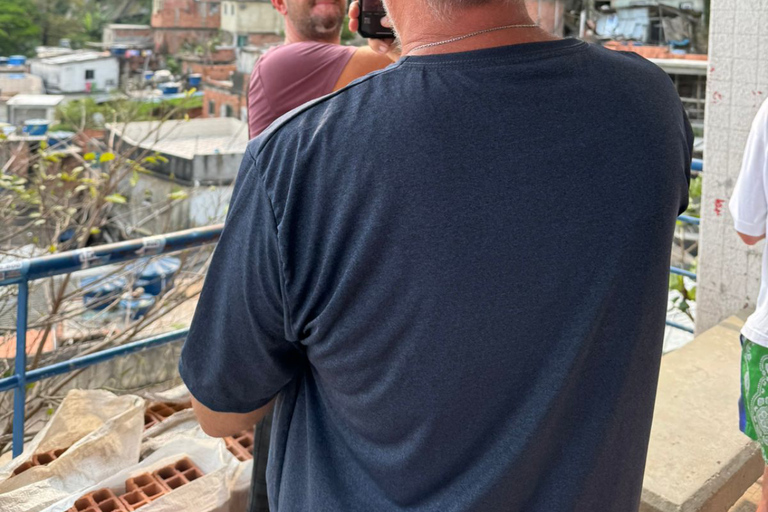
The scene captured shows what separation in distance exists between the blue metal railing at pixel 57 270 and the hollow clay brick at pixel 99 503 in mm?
453

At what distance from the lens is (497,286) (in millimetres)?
906

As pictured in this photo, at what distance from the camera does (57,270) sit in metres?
2.18

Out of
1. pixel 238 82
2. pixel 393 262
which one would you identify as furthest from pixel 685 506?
pixel 238 82

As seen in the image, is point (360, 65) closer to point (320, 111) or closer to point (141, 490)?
point (320, 111)

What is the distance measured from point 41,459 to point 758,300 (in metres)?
1.89

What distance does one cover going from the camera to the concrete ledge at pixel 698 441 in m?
2.23

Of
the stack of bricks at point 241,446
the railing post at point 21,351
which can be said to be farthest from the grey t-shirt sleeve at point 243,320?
the railing post at point 21,351

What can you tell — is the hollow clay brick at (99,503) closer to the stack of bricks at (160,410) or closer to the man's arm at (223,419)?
the stack of bricks at (160,410)

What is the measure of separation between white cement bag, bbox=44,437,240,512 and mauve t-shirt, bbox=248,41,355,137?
2.88 ft

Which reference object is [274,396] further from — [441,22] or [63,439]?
[63,439]

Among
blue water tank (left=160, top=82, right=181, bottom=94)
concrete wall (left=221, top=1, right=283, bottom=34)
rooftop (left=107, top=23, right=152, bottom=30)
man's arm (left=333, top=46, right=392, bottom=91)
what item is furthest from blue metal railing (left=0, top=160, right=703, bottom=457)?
rooftop (left=107, top=23, right=152, bottom=30)

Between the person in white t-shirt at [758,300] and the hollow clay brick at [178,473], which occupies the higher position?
the person in white t-shirt at [758,300]

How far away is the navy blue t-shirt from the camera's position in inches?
35.2

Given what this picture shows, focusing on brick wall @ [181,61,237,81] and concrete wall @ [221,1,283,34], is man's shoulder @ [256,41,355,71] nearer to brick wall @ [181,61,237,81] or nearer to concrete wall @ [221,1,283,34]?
brick wall @ [181,61,237,81]
